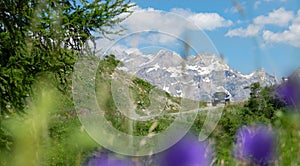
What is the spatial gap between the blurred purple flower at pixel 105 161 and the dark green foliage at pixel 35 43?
4581mm

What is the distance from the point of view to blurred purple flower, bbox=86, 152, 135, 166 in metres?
0.76

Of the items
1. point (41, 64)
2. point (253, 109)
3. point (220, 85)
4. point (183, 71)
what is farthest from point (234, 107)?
point (183, 71)

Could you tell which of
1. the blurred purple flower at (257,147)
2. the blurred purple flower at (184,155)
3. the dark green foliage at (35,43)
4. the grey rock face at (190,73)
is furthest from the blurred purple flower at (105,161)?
the dark green foliage at (35,43)

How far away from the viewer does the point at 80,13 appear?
735 cm

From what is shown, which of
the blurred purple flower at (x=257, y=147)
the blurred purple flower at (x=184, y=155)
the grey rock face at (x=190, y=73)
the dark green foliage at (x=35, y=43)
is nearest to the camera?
the blurred purple flower at (x=184, y=155)

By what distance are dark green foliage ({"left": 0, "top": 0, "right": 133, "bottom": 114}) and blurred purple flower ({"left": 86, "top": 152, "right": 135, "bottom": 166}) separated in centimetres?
458

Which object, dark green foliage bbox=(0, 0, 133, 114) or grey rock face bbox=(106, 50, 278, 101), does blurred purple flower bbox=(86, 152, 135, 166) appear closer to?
grey rock face bbox=(106, 50, 278, 101)

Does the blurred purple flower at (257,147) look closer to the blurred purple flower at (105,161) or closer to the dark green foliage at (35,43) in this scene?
the blurred purple flower at (105,161)

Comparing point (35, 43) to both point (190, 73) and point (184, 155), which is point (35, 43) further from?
point (184, 155)

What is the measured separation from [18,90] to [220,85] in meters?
3.24

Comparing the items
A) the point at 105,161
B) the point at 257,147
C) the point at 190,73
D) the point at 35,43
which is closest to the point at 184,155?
the point at 105,161

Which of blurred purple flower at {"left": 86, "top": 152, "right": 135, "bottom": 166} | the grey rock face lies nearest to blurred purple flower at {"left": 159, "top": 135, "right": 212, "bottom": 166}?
blurred purple flower at {"left": 86, "top": 152, "right": 135, "bottom": 166}

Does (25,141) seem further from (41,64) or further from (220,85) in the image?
(41,64)

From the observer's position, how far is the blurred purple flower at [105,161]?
0.76 metres
